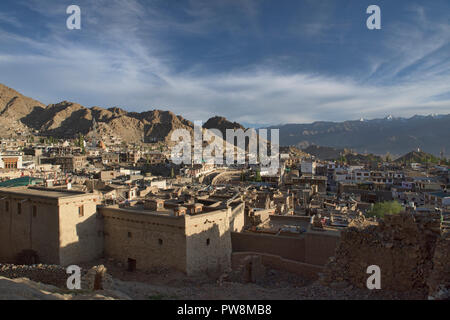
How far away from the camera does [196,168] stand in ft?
225

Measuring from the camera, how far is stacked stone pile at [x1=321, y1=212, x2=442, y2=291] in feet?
25.9

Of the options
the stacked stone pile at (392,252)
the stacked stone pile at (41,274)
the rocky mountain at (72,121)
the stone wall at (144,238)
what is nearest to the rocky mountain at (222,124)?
the rocky mountain at (72,121)

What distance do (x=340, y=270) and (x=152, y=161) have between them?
248 ft

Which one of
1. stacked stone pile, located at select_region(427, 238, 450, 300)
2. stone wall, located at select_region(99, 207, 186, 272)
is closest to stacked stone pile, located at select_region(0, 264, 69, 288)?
stone wall, located at select_region(99, 207, 186, 272)

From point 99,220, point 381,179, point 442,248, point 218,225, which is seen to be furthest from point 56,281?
point 381,179

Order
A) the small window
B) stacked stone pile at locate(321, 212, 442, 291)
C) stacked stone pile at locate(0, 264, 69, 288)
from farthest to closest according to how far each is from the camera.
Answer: the small window < stacked stone pile at locate(0, 264, 69, 288) < stacked stone pile at locate(321, 212, 442, 291)

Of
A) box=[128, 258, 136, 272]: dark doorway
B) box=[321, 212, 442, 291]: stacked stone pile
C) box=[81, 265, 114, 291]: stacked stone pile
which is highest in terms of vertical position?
box=[321, 212, 442, 291]: stacked stone pile

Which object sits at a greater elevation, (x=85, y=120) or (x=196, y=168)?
(x=85, y=120)

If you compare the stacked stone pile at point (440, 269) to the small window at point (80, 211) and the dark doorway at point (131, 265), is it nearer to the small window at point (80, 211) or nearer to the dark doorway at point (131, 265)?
the dark doorway at point (131, 265)

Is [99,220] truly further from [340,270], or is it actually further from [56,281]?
[340,270]

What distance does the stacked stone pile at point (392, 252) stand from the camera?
789 cm

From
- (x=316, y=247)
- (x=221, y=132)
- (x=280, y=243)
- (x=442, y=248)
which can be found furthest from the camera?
(x=221, y=132)

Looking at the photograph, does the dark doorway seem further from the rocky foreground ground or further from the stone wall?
the rocky foreground ground

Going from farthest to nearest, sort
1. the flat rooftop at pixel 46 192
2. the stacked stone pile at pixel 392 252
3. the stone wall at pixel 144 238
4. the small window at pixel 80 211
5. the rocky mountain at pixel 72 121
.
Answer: the rocky mountain at pixel 72 121, the small window at pixel 80 211, the flat rooftop at pixel 46 192, the stone wall at pixel 144 238, the stacked stone pile at pixel 392 252
